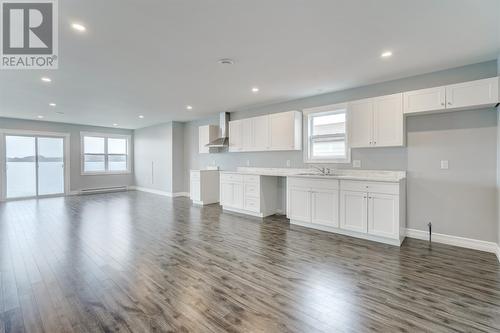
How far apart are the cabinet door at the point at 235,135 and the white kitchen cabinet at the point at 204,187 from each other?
1.13 m

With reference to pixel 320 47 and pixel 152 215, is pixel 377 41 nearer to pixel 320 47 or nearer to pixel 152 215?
pixel 320 47

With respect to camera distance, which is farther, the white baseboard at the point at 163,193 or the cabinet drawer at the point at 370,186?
the white baseboard at the point at 163,193

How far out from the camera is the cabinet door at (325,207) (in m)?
4.17

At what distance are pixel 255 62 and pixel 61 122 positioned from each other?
27.7 feet

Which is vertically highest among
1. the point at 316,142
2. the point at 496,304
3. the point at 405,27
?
the point at 405,27

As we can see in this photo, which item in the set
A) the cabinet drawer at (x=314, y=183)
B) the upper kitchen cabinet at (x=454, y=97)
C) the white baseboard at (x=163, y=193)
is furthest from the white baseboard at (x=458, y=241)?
the white baseboard at (x=163, y=193)

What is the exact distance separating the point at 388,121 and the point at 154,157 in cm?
800

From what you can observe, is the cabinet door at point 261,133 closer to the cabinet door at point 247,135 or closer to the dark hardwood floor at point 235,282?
the cabinet door at point 247,135

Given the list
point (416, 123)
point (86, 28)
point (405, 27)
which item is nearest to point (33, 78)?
point (86, 28)

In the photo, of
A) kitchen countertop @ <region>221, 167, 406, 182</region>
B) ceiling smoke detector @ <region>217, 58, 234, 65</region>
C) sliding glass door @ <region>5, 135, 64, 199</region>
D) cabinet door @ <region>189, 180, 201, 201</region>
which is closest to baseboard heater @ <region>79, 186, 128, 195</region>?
sliding glass door @ <region>5, 135, 64, 199</region>

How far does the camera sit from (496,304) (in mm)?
2160

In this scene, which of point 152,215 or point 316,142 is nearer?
point 316,142

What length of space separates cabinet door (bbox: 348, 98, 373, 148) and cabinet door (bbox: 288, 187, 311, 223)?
4.12ft

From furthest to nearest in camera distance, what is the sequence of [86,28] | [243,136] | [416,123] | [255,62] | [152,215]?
[243,136]
[152,215]
[416,123]
[255,62]
[86,28]
